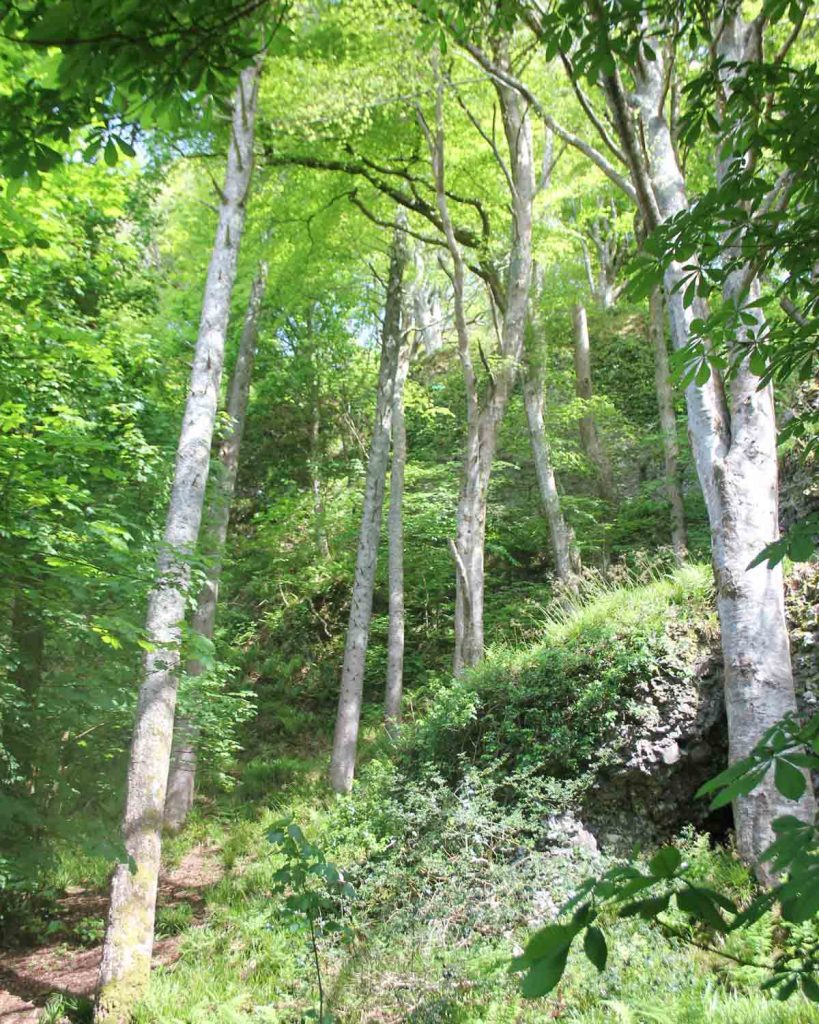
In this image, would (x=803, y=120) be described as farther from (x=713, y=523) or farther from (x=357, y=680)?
(x=357, y=680)

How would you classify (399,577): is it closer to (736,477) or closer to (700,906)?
(736,477)

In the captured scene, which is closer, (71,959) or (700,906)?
(700,906)

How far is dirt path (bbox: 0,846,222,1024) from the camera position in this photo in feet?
18.1

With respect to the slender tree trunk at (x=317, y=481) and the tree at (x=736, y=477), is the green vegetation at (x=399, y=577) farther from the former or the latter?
the slender tree trunk at (x=317, y=481)

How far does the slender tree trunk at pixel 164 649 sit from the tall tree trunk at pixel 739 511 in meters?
3.55

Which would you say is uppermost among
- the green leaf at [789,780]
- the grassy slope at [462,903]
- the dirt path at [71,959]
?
the green leaf at [789,780]

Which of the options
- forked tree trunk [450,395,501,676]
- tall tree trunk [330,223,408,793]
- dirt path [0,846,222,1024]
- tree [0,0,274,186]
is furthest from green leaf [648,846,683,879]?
tall tree trunk [330,223,408,793]

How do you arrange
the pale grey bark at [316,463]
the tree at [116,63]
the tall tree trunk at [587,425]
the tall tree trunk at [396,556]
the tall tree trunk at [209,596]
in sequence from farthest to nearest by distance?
the tall tree trunk at [587,425] < the pale grey bark at [316,463] < the tall tree trunk at [396,556] < the tall tree trunk at [209,596] < the tree at [116,63]

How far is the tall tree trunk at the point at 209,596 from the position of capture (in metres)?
8.30

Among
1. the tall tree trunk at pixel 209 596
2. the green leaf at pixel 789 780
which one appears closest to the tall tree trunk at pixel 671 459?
the tall tree trunk at pixel 209 596

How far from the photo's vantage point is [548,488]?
12.2 metres

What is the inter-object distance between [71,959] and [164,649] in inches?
132

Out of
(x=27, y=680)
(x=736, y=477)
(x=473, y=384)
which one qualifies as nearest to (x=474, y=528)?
(x=473, y=384)

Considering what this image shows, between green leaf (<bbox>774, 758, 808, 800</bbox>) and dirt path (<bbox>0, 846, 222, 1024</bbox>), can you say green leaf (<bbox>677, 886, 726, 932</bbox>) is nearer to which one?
green leaf (<bbox>774, 758, 808, 800</bbox>)
